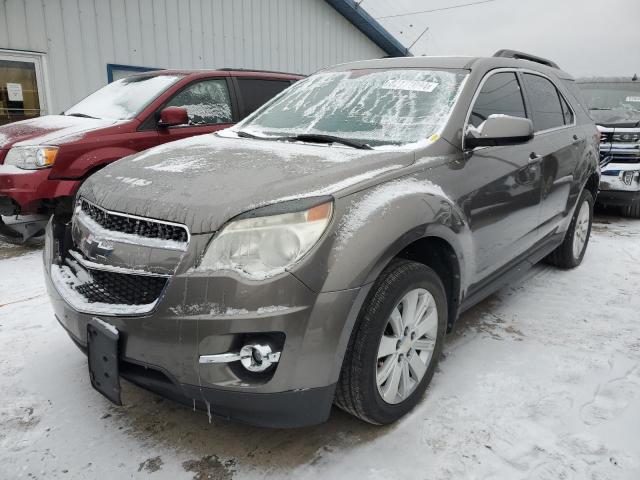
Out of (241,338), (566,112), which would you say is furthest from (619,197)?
(241,338)

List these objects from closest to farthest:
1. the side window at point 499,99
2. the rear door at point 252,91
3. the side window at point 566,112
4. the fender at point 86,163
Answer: the side window at point 499,99, the side window at point 566,112, the fender at point 86,163, the rear door at point 252,91

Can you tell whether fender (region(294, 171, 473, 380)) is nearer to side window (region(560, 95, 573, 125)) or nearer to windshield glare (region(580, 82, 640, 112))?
side window (region(560, 95, 573, 125))

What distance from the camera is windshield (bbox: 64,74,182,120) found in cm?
502

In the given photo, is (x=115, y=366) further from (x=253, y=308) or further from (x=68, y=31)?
(x=68, y=31)

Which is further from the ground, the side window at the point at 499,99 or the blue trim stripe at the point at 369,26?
the blue trim stripe at the point at 369,26

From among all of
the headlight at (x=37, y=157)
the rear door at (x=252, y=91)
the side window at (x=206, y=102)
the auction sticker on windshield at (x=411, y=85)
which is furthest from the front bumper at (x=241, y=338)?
the rear door at (x=252, y=91)

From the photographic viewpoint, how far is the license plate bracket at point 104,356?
1854mm

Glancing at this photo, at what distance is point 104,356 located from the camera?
1.90 m

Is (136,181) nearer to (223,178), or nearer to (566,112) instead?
(223,178)

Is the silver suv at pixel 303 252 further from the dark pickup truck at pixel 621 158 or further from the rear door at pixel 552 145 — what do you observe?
the dark pickup truck at pixel 621 158

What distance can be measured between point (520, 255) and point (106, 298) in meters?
2.49

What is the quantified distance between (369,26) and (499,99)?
37.1ft

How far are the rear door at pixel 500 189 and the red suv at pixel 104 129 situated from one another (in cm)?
299

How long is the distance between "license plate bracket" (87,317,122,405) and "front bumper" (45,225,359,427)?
0.13 feet
